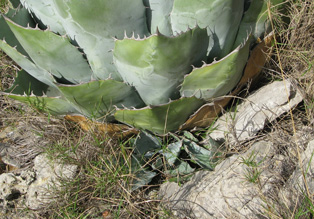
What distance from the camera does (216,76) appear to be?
1.38 meters

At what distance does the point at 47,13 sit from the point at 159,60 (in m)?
0.49

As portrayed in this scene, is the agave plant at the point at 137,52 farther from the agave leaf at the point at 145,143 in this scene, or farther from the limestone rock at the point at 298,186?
the limestone rock at the point at 298,186

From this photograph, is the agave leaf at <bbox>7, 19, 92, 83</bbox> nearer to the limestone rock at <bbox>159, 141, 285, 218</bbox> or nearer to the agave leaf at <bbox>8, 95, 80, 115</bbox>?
the agave leaf at <bbox>8, 95, 80, 115</bbox>

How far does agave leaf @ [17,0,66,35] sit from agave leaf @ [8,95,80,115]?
0.94ft

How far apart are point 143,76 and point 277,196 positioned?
677 millimetres

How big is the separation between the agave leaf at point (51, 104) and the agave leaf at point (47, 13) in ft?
0.94

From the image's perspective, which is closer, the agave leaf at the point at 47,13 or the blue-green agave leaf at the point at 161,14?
the blue-green agave leaf at the point at 161,14

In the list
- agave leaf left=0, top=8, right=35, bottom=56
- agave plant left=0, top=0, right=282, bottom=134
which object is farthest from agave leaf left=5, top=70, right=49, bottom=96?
agave leaf left=0, top=8, right=35, bottom=56

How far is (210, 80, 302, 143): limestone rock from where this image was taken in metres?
1.61

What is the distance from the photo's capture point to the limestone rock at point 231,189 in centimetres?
142

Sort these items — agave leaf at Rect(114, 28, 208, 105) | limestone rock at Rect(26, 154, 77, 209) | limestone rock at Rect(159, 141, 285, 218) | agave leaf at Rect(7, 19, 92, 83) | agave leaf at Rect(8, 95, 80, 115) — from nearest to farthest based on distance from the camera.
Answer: agave leaf at Rect(114, 28, 208, 105) → agave leaf at Rect(7, 19, 92, 83) → limestone rock at Rect(159, 141, 285, 218) → agave leaf at Rect(8, 95, 80, 115) → limestone rock at Rect(26, 154, 77, 209)

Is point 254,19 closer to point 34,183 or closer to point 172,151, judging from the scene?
point 172,151

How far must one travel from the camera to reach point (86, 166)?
1634 mm

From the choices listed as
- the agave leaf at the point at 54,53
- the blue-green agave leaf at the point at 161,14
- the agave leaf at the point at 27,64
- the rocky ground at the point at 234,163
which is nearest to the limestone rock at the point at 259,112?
the rocky ground at the point at 234,163
